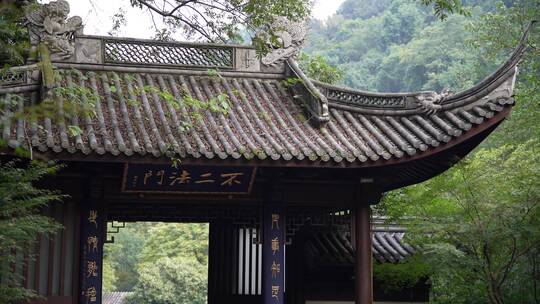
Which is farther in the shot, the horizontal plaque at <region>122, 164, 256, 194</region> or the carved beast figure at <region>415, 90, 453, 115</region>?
the carved beast figure at <region>415, 90, 453, 115</region>

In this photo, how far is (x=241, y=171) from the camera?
407 inches

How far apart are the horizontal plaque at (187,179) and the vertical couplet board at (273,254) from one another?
0.49m

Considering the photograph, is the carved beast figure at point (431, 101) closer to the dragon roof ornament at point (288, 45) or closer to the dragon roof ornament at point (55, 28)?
the dragon roof ornament at point (288, 45)

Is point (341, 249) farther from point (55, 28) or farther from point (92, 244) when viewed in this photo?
point (55, 28)

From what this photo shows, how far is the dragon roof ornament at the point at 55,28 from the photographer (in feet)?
37.3

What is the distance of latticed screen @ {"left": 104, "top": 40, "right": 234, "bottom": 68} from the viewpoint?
12.1m

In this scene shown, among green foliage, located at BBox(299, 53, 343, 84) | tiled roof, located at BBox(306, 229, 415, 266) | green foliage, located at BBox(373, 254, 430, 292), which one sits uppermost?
green foliage, located at BBox(299, 53, 343, 84)

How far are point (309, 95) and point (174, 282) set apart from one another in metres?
28.6

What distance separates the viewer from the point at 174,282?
3872 centimetres

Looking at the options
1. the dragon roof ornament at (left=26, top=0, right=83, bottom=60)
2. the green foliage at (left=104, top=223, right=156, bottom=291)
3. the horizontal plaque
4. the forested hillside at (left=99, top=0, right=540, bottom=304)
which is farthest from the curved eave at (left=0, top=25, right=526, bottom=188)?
the green foliage at (left=104, top=223, right=156, bottom=291)

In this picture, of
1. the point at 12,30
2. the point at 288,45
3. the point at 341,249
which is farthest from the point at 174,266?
the point at 12,30

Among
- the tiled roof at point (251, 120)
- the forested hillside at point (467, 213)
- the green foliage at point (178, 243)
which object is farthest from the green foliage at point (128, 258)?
the tiled roof at point (251, 120)

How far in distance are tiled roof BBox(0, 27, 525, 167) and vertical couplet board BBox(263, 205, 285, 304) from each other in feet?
3.65

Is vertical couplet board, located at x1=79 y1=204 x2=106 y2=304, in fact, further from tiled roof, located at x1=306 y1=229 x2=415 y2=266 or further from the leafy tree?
the leafy tree
